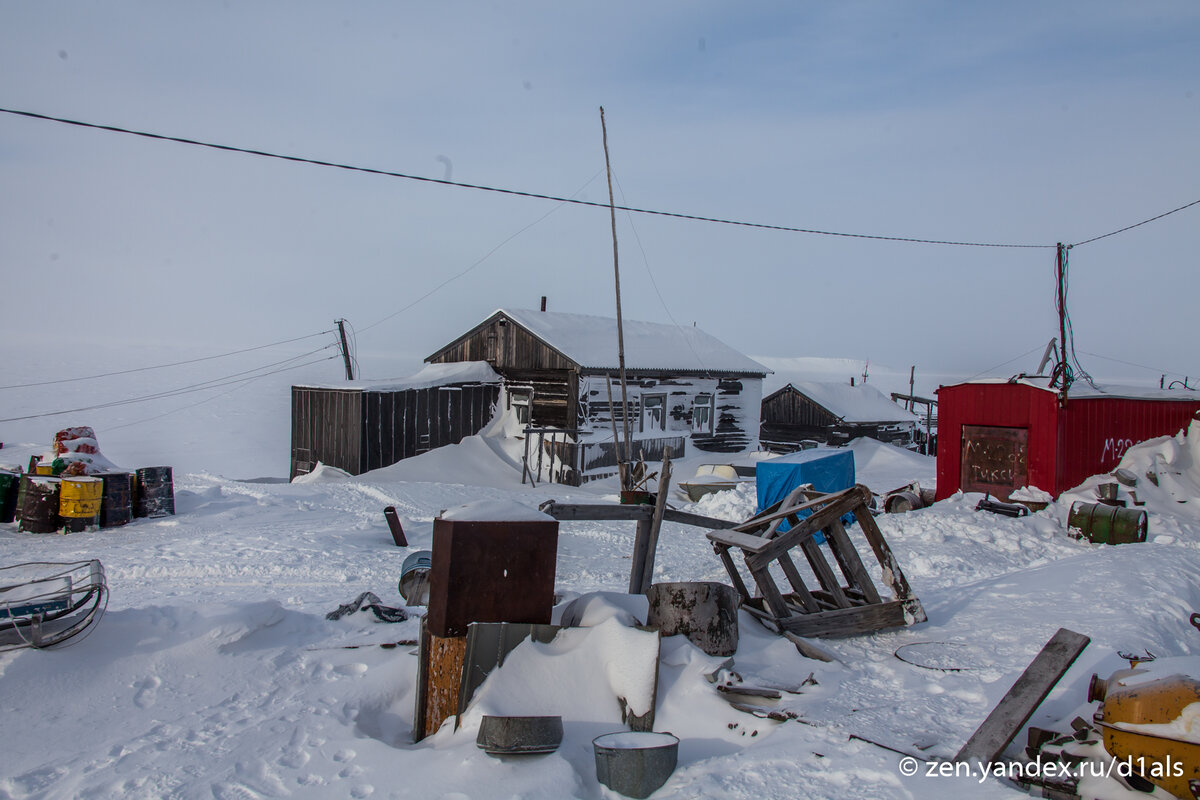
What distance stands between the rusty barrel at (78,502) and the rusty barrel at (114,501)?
23cm

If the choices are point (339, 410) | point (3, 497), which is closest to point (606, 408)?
point (339, 410)

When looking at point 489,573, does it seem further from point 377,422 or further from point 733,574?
point 377,422

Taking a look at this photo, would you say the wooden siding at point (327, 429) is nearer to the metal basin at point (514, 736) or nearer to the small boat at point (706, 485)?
the small boat at point (706, 485)

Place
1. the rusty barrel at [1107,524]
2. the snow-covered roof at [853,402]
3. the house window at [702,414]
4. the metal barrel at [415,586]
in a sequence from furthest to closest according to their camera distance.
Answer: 1. the snow-covered roof at [853,402]
2. the house window at [702,414]
3. the rusty barrel at [1107,524]
4. the metal barrel at [415,586]

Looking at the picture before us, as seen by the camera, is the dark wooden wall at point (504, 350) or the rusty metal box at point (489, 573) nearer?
the rusty metal box at point (489, 573)

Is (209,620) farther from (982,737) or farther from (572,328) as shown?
(572,328)

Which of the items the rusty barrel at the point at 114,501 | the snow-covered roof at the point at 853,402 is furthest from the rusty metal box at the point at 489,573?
the snow-covered roof at the point at 853,402

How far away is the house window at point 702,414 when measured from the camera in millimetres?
24716

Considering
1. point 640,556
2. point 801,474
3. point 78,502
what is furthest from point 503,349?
point 640,556

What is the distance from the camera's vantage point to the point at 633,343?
24.8 metres

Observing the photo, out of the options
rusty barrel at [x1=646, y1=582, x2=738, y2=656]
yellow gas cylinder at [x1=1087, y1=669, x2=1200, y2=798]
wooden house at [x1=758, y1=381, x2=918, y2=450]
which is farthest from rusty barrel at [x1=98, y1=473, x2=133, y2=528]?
wooden house at [x1=758, y1=381, x2=918, y2=450]

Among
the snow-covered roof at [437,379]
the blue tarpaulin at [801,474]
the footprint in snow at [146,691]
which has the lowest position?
the footprint in snow at [146,691]

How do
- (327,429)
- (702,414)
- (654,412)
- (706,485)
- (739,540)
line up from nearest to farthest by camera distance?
(739,540) < (706,485) < (327,429) < (654,412) < (702,414)

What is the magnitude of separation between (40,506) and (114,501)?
96cm
